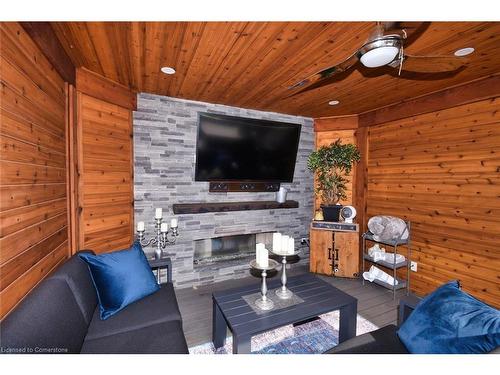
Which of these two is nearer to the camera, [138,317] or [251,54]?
[138,317]

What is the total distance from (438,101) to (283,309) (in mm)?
3220

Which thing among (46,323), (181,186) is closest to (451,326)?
(46,323)

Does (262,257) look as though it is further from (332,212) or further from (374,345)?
(332,212)

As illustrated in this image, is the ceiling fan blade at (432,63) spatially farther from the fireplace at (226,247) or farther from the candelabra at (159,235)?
the fireplace at (226,247)

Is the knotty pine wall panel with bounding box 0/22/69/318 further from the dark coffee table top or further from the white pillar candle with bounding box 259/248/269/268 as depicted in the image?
the white pillar candle with bounding box 259/248/269/268

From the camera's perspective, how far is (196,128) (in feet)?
11.3

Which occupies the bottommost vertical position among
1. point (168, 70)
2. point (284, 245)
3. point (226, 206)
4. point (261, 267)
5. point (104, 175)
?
point (261, 267)

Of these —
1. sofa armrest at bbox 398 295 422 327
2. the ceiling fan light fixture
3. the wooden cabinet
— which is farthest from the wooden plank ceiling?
the wooden cabinet

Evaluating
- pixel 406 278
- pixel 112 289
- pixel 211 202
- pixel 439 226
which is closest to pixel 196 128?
pixel 211 202

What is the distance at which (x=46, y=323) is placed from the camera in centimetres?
125

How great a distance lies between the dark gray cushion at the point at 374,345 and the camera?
1.50 m

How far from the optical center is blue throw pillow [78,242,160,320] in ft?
6.07
